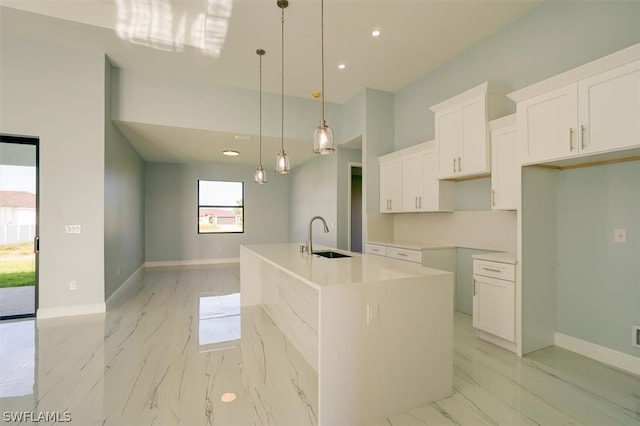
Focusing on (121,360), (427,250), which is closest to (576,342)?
(427,250)

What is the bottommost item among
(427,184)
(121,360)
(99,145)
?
(121,360)

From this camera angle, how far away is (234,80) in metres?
4.54

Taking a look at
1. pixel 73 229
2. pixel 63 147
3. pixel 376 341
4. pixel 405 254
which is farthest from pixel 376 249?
pixel 63 147

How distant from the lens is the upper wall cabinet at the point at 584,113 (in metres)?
1.95

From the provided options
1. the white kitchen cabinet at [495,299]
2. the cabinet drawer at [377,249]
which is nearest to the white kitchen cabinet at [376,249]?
the cabinet drawer at [377,249]

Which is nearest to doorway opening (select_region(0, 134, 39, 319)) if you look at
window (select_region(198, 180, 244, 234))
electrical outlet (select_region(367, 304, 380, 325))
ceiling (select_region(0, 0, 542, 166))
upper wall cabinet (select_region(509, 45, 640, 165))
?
ceiling (select_region(0, 0, 542, 166))

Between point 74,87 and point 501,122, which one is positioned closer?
point 501,122

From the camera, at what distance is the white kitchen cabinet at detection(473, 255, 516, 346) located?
263 centimetres

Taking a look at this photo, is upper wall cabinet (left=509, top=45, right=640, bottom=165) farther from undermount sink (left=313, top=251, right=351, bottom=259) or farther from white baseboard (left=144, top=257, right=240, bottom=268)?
white baseboard (left=144, top=257, right=240, bottom=268)

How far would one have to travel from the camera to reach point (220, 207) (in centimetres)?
789

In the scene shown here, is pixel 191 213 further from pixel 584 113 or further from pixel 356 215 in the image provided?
pixel 584 113

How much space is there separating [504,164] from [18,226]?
563cm

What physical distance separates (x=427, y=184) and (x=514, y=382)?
243 centimetres

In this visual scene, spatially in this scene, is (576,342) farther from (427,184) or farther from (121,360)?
(121,360)
